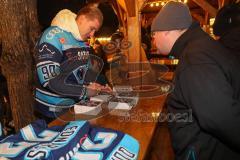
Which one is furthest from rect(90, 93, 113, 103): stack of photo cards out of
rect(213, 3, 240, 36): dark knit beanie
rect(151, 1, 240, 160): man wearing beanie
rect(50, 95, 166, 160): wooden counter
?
rect(213, 3, 240, 36): dark knit beanie

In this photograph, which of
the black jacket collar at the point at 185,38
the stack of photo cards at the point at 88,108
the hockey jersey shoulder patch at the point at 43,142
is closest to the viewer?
the hockey jersey shoulder patch at the point at 43,142

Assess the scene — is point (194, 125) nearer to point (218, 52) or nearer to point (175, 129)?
point (175, 129)

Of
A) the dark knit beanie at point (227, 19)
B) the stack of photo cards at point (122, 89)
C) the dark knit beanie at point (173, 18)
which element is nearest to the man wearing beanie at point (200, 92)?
the dark knit beanie at point (173, 18)

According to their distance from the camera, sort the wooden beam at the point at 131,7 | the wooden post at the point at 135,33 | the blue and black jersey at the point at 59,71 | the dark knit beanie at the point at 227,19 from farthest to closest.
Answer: the wooden post at the point at 135,33 → the wooden beam at the point at 131,7 → the dark knit beanie at the point at 227,19 → the blue and black jersey at the point at 59,71

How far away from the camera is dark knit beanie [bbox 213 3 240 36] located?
2377mm

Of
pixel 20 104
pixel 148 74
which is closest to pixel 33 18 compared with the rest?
pixel 20 104

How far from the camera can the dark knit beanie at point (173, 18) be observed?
142 cm

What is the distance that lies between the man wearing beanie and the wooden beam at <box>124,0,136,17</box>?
2677 mm

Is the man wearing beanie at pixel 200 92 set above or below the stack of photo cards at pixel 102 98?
above

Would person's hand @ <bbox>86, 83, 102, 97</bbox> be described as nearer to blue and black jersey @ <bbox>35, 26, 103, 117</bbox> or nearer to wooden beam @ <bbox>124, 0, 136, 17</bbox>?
blue and black jersey @ <bbox>35, 26, 103, 117</bbox>

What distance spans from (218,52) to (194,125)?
0.40 m

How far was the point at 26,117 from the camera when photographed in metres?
2.61

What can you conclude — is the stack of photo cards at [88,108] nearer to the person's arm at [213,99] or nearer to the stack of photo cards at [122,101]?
the stack of photo cards at [122,101]

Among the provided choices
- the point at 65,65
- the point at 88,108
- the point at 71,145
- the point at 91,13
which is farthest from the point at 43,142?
the point at 91,13
